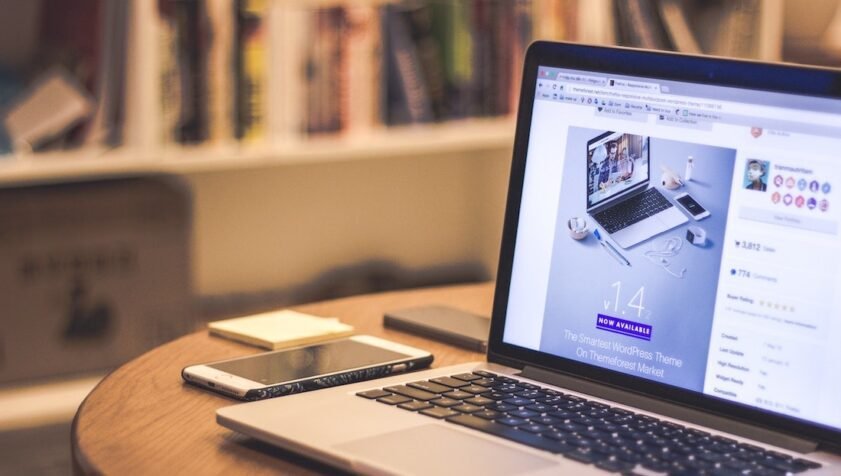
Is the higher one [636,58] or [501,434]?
[636,58]

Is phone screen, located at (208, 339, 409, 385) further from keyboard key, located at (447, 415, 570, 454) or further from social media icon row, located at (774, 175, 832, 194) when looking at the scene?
social media icon row, located at (774, 175, 832, 194)

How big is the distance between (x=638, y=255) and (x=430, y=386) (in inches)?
7.7

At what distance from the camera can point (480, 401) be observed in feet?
2.84

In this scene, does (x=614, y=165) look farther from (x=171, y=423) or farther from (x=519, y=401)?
(x=171, y=423)

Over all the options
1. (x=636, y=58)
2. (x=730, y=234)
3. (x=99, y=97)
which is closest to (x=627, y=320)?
(x=730, y=234)

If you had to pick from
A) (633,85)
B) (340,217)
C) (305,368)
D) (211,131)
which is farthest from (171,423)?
(340,217)

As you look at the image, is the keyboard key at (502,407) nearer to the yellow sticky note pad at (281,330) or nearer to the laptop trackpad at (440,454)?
the laptop trackpad at (440,454)

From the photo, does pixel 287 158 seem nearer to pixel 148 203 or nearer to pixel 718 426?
pixel 148 203

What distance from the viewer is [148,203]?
206cm


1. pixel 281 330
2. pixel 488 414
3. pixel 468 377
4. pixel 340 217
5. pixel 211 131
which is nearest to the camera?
pixel 488 414

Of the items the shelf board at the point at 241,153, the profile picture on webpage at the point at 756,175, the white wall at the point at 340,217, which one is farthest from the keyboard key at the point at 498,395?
the white wall at the point at 340,217

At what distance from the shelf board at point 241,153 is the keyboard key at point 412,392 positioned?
3.88 feet

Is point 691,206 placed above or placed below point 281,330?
above

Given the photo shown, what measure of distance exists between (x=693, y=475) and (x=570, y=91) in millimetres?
369
